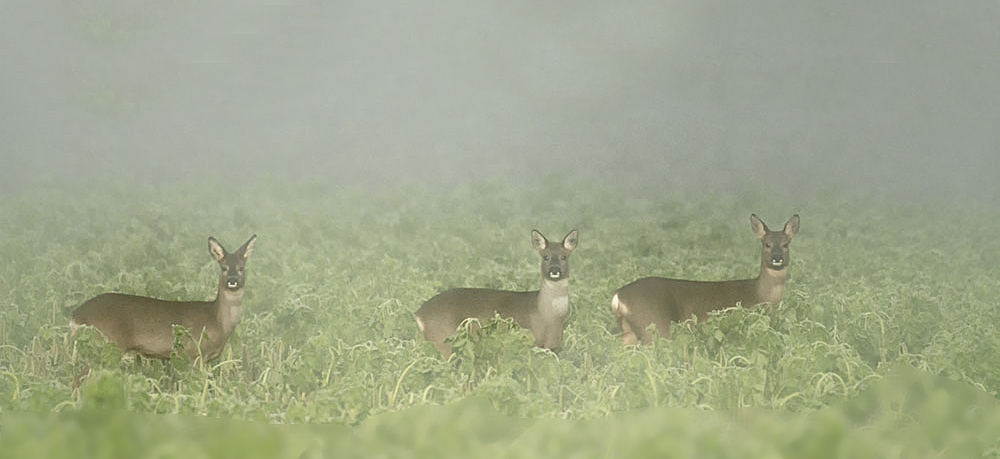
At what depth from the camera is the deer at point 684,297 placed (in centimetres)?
382

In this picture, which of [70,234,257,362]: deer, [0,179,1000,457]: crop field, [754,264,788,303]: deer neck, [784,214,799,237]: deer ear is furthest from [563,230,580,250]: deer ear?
[70,234,257,362]: deer

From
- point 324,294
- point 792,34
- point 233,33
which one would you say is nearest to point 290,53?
point 233,33

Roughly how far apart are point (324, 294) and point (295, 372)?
16.4 inches

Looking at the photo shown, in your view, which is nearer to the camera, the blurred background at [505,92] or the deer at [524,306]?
the deer at [524,306]

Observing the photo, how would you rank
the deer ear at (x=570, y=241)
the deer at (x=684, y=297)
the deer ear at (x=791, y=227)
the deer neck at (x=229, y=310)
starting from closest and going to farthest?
the deer neck at (x=229, y=310), the deer ear at (x=570, y=241), the deer at (x=684, y=297), the deer ear at (x=791, y=227)

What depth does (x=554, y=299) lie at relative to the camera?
3594 millimetres

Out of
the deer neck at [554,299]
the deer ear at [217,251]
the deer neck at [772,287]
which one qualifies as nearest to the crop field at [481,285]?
the deer neck at [772,287]

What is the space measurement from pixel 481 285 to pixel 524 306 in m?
0.40

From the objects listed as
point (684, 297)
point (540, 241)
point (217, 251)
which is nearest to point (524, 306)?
point (540, 241)

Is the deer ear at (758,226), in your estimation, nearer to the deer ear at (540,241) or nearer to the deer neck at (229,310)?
the deer ear at (540,241)

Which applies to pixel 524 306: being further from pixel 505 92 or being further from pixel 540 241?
pixel 505 92

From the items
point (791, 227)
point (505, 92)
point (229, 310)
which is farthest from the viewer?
point (505, 92)

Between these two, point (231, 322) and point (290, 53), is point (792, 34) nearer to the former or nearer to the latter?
point (290, 53)

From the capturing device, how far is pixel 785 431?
1.95m
